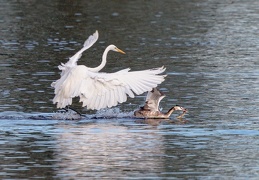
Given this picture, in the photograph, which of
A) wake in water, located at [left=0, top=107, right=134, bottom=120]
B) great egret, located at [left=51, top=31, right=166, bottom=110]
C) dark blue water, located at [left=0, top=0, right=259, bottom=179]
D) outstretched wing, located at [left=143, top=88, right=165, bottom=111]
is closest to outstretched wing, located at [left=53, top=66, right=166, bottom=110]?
great egret, located at [left=51, top=31, right=166, bottom=110]

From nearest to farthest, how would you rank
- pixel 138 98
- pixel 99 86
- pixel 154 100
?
1. pixel 99 86
2. pixel 154 100
3. pixel 138 98

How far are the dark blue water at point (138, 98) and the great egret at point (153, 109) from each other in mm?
279

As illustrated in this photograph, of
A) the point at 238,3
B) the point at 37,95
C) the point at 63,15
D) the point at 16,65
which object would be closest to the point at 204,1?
the point at 238,3

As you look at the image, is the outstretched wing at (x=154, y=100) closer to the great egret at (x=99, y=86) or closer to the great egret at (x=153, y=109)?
the great egret at (x=153, y=109)

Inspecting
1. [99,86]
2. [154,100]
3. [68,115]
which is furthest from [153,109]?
[68,115]

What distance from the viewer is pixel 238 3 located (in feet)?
169

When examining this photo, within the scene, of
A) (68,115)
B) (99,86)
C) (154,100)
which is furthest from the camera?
(154,100)

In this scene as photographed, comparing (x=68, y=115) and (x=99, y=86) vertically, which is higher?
(x=99, y=86)

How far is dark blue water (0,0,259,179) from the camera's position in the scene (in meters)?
16.5

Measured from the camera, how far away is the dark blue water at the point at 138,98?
1648cm

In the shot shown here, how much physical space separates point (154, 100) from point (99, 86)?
1.39 metres

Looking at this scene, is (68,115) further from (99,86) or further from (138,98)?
(138,98)

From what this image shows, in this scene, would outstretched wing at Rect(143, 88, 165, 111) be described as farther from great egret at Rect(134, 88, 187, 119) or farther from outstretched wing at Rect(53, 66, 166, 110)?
outstretched wing at Rect(53, 66, 166, 110)

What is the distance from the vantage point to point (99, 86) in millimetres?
21688
